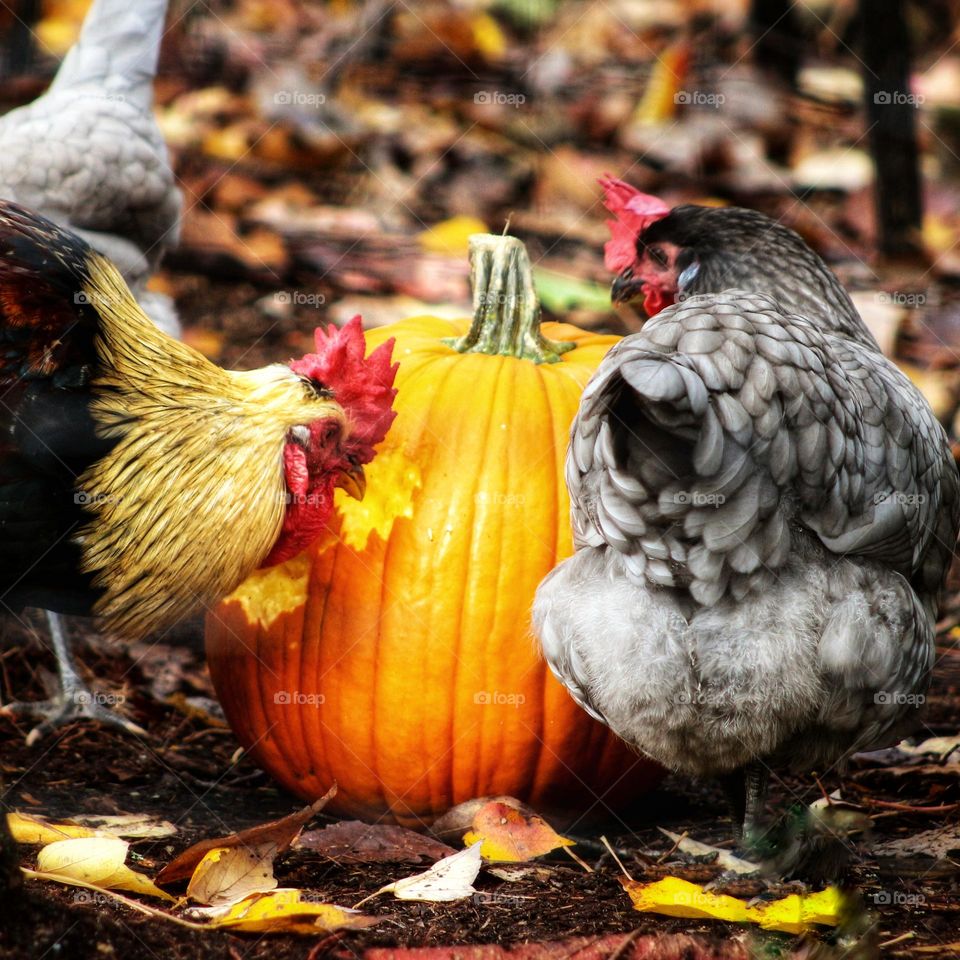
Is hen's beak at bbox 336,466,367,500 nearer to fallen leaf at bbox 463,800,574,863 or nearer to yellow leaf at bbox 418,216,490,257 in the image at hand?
fallen leaf at bbox 463,800,574,863

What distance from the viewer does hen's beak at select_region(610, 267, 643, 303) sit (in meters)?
3.21

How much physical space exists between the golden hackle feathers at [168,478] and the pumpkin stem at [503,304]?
0.54m

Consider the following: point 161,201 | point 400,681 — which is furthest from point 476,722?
point 161,201

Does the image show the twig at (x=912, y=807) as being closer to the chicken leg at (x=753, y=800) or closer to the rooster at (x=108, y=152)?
the chicken leg at (x=753, y=800)

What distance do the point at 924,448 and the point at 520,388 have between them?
3.15 feet

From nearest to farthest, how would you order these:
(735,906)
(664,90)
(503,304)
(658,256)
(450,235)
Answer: (735,906)
(503,304)
(658,256)
(450,235)
(664,90)

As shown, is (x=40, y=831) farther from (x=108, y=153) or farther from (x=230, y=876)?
(x=108, y=153)

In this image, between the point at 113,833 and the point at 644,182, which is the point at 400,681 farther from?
the point at 644,182

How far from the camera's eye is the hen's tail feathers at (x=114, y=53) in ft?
14.6

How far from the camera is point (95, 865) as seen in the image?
2.17 metres

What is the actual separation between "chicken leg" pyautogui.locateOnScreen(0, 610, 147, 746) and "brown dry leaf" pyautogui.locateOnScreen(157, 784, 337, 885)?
1158mm

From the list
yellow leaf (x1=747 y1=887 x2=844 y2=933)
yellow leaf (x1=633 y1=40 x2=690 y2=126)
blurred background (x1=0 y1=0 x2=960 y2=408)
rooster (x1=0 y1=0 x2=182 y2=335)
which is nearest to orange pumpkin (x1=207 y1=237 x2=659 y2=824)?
yellow leaf (x1=747 y1=887 x2=844 y2=933)

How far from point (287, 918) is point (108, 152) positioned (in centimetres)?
303

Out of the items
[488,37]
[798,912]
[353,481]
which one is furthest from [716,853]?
[488,37]
